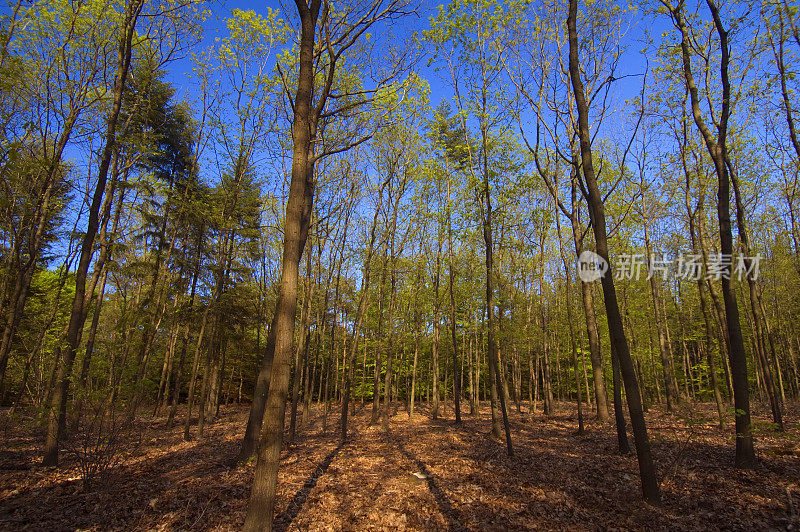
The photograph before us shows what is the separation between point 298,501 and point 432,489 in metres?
2.72

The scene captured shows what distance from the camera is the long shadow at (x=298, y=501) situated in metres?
5.74

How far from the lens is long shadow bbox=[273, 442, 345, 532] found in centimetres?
574

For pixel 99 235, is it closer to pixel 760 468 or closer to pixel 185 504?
pixel 185 504

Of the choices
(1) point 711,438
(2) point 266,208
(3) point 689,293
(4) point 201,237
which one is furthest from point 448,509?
(3) point 689,293

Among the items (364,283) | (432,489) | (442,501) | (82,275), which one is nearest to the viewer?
A: (442,501)

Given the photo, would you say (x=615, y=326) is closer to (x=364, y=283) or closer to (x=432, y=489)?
(x=432, y=489)

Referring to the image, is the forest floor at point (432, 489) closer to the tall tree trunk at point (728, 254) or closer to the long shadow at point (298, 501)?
the long shadow at point (298, 501)

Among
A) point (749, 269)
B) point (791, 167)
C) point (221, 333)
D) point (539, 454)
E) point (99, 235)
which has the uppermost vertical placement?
point (791, 167)

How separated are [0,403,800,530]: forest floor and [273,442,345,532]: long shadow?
0.03 meters

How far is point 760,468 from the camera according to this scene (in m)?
7.25

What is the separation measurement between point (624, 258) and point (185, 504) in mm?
20576

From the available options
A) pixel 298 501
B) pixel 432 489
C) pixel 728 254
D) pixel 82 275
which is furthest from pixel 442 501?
pixel 82 275

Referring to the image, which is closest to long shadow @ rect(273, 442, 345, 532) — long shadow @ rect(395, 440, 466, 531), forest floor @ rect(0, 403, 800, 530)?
forest floor @ rect(0, 403, 800, 530)

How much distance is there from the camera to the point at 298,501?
6.66m
